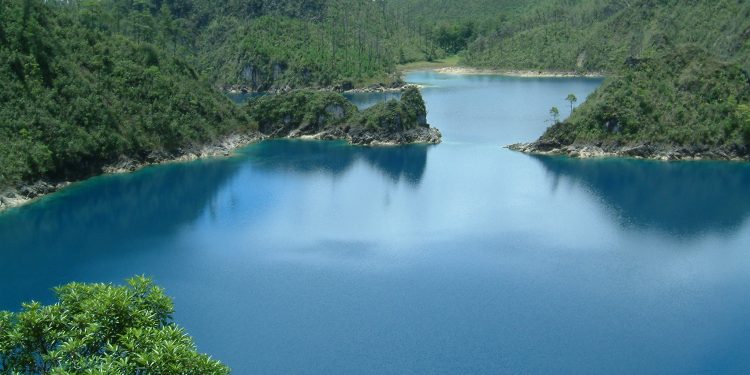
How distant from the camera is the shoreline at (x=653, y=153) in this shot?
8838 cm

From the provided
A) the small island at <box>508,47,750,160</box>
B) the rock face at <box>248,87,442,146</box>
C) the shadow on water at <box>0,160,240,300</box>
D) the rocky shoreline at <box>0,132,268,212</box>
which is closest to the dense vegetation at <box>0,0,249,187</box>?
the rocky shoreline at <box>0,132,268,212</box>

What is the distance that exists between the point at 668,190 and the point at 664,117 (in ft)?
63.2

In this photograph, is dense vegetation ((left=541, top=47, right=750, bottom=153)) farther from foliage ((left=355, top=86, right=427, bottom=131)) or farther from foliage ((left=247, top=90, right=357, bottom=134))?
foliage ((left=247, top=90, right=357, bottom=134))

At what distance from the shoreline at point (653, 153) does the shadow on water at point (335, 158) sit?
19.5 m

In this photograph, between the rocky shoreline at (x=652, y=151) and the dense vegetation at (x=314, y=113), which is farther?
the dense vegetation at (x=314, y=113)

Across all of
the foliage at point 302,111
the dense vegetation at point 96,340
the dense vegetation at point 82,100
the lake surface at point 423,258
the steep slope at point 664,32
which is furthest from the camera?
the steep slope at point 664,32

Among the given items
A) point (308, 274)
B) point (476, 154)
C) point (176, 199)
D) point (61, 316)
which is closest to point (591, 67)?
point (476, 154)

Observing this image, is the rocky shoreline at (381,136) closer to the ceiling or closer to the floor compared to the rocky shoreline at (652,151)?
closer to the floor

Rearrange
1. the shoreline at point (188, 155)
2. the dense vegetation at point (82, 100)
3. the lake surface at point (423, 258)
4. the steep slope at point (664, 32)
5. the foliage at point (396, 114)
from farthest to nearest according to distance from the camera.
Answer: the steep slope at point (664, 32) → the foliage at point (396, 114) → the dense vegetation at point (82, 100) → the shoreline at point (188, 155) → the lake surface at point (423, 258)

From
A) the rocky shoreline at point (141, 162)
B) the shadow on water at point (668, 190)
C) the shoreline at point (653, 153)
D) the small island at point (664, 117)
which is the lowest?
the rocky shoreline at point (141, 162)

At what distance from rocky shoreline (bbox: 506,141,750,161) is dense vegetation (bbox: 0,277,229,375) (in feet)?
249

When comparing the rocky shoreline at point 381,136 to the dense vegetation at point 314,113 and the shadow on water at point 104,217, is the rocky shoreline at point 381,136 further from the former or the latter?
the shadow on water at point 104,217

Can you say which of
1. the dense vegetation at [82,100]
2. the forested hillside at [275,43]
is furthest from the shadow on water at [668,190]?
the forested hillside at [275,43]

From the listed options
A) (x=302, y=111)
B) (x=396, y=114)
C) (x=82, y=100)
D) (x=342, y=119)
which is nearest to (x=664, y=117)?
(x=396, y=114)
